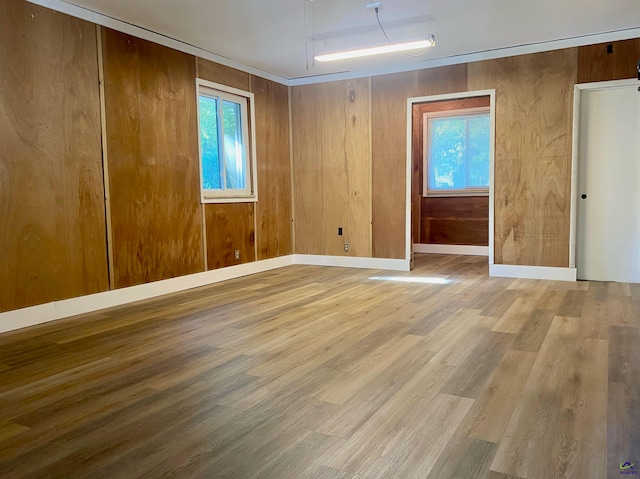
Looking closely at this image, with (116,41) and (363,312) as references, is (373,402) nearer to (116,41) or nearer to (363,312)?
(363,312)

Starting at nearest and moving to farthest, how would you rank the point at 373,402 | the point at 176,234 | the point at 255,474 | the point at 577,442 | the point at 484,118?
the point at 255,474 < the point at 577,442 < the point at 373,402 < the point at 176,234 < the point at 484,118

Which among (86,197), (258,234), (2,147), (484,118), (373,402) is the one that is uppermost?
(484,118)

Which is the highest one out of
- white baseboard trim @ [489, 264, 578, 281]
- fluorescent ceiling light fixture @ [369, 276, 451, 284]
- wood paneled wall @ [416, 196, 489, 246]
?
wood paneled wall @ [416, 196, 489, 246]

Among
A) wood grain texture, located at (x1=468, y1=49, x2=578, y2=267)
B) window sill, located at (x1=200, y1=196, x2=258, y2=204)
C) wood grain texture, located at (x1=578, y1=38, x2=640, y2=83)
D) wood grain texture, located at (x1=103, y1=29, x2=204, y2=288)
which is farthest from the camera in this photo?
window sill, located at (x1=200, y1=196, x2=258, y2=204)

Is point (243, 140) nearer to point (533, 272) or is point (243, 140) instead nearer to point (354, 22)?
point (354, 22)

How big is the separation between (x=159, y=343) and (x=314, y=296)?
183 cm

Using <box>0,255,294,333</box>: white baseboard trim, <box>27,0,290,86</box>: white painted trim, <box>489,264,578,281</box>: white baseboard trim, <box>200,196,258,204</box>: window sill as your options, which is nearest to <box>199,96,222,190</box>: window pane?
<box>200,196,258,204</box>: window sill

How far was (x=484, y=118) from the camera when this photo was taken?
7734 millimetres

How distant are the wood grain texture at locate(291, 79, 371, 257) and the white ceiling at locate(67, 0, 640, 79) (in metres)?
1.06

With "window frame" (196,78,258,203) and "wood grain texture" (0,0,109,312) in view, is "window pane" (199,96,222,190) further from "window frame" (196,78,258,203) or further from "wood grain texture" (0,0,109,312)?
"wood grain texture" (0,0,109,312)

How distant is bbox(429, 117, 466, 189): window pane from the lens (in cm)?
799

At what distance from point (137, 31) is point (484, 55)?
153 inches

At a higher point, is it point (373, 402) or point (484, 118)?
point (484, 118)

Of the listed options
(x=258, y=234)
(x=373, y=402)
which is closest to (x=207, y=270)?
(x=258, y=234)
